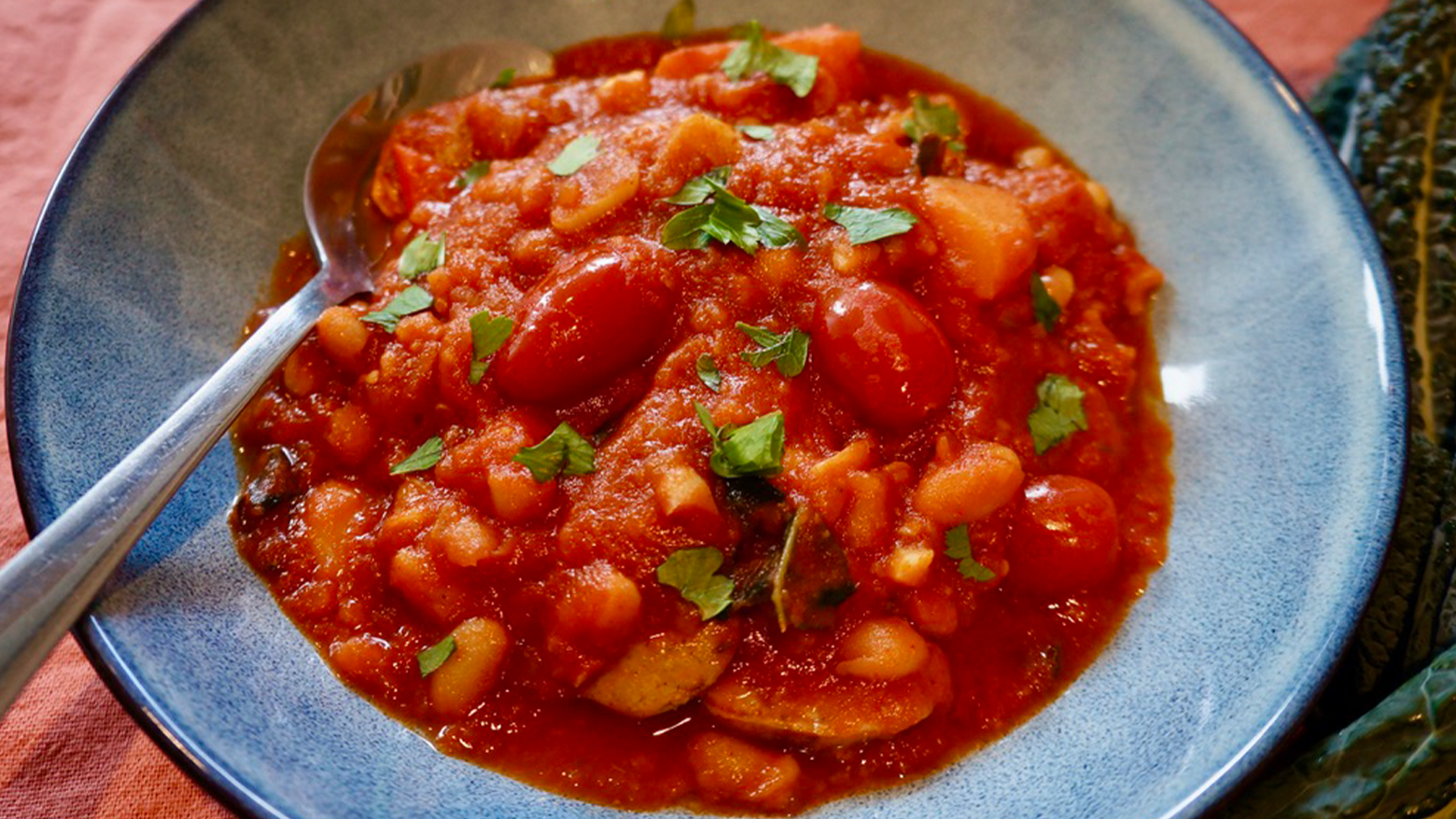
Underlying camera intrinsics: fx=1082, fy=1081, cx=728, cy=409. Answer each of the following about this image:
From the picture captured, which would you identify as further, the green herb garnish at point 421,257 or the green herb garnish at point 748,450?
the green herb garnish at point 421,257

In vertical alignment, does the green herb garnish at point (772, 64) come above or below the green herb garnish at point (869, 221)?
above

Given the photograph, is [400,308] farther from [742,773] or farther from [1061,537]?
[1061,537]

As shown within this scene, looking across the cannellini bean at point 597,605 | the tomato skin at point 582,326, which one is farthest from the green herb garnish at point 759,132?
the cannellini bean at point 597,605

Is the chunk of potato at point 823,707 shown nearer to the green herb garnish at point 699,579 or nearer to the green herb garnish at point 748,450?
the green herb garnish at point 699,579

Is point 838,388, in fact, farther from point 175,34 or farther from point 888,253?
point 175,34

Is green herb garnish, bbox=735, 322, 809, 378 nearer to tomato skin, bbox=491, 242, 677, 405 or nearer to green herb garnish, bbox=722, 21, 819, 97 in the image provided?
tomato skin, bbox=491, 242, 677, 405

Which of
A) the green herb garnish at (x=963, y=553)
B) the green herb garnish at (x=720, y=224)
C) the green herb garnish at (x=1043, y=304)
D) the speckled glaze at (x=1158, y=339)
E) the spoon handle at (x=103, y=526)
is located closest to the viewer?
the spoon handle at (x=103, y=526)

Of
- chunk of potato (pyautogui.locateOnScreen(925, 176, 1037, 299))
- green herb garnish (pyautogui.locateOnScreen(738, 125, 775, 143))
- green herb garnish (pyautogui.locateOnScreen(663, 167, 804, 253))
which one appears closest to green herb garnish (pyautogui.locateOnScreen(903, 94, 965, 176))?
chunk of potato (pyautogui.locateOnScreen(925, 176, 1037, 299))
